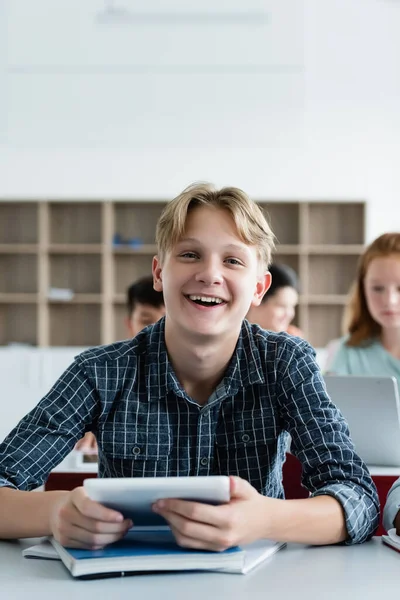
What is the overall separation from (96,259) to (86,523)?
534 centimetres

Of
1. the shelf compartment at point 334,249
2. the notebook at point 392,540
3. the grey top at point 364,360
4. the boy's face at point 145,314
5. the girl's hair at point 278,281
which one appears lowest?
the notebook at point 392,540

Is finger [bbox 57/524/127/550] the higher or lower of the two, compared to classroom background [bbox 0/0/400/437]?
lower

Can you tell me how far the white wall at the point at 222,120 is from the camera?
582 centimetres

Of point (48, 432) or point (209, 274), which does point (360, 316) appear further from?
point (48, 432)

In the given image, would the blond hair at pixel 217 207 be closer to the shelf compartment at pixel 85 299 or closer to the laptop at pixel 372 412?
the laptop at pixel 372 412

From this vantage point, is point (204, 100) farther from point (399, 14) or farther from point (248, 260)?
point (248, 260)

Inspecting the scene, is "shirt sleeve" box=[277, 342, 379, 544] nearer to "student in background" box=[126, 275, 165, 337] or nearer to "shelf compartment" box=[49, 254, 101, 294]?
"student in background" box=[126, 275, 165, 337]

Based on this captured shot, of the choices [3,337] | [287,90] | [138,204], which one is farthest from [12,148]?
[287,90]

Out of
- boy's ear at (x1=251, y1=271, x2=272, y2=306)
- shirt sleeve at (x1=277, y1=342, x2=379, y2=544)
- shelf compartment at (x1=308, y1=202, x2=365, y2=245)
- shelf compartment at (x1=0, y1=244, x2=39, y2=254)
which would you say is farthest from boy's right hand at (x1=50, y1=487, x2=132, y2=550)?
shelf compartment at (x1=308, y1=202, x2=365, y2=245)

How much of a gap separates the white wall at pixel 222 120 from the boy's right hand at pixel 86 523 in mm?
5060

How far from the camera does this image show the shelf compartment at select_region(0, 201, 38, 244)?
632 centimetres

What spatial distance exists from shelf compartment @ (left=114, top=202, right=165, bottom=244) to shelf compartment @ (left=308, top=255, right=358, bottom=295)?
4.26 ft

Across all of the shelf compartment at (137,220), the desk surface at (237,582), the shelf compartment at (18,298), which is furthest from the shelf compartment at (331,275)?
the desk surface at (237,582)

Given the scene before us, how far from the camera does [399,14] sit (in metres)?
6.14
